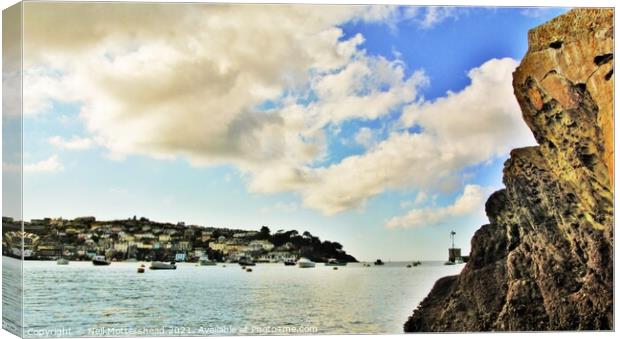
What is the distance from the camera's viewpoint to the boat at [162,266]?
2082 centimetres

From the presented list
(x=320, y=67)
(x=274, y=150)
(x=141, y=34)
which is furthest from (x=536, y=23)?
(x=141, y=34)

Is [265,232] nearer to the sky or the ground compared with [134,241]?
nearer to the sky

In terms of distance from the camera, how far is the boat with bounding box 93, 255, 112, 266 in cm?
1864

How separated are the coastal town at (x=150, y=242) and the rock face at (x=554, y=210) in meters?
3.31

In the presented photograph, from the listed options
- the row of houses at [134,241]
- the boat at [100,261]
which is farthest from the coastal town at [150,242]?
the boat at [100,261]

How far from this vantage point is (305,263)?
899 inches

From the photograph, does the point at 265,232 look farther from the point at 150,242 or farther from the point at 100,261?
the point at 100,261

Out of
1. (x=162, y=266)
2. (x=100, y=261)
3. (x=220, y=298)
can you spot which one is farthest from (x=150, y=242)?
(x=220, y=298)

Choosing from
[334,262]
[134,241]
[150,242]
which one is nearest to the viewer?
[134,241]

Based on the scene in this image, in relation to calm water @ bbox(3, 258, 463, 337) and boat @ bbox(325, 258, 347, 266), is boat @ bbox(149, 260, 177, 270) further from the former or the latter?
boat @ bbox(325, 258, 347, 266)

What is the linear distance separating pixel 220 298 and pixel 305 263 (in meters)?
2.38

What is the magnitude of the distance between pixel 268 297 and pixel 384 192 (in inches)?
165

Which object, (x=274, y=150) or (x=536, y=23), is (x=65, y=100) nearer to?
(x=274, y=150)

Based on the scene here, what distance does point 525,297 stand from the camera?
20.7m
